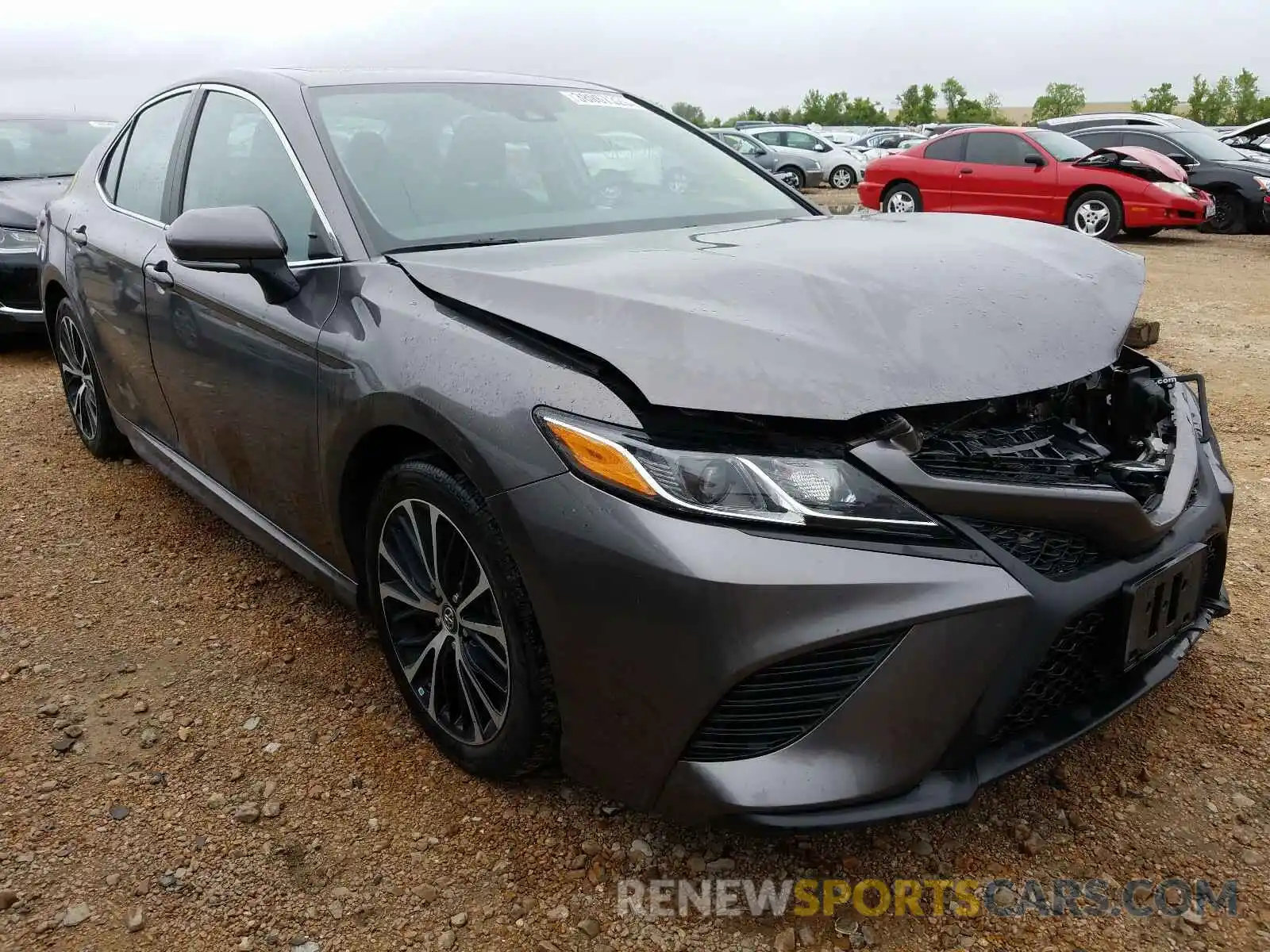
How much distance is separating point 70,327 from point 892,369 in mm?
3728

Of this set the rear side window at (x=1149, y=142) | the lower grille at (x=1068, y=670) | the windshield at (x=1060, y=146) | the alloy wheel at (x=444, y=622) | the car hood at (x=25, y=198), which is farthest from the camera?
the rear side window at (x=1149, y=142)

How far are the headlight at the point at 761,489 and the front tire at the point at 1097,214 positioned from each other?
1110cm

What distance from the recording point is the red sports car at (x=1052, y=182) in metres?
11.3

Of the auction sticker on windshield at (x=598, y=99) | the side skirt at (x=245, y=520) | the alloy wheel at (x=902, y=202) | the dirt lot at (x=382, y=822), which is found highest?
the auction sticker on windshield at (x=598, y=99)

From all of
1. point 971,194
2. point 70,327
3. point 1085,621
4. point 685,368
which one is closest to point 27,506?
point 70,327

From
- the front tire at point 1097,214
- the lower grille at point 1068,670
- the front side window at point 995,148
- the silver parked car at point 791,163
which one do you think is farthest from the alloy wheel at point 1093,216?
the lower grille at point 1068,670

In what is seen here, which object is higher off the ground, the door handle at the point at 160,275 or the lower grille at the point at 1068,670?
the door handle at the point at 160,275

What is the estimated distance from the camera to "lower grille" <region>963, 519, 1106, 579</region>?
166 centimetres

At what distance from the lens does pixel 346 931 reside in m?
1.83

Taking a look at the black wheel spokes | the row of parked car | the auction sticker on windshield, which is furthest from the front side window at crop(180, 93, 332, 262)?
the row of parked car

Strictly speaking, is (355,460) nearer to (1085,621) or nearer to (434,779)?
(434,779)

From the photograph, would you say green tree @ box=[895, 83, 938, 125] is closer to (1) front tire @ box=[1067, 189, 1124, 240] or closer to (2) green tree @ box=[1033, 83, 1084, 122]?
(2) green tree @ box=[1033, 83, 1084, 122]

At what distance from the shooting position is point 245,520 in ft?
9.46

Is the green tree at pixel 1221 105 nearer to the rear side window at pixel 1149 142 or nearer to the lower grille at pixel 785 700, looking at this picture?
the rear side window at pixel 1149 142
